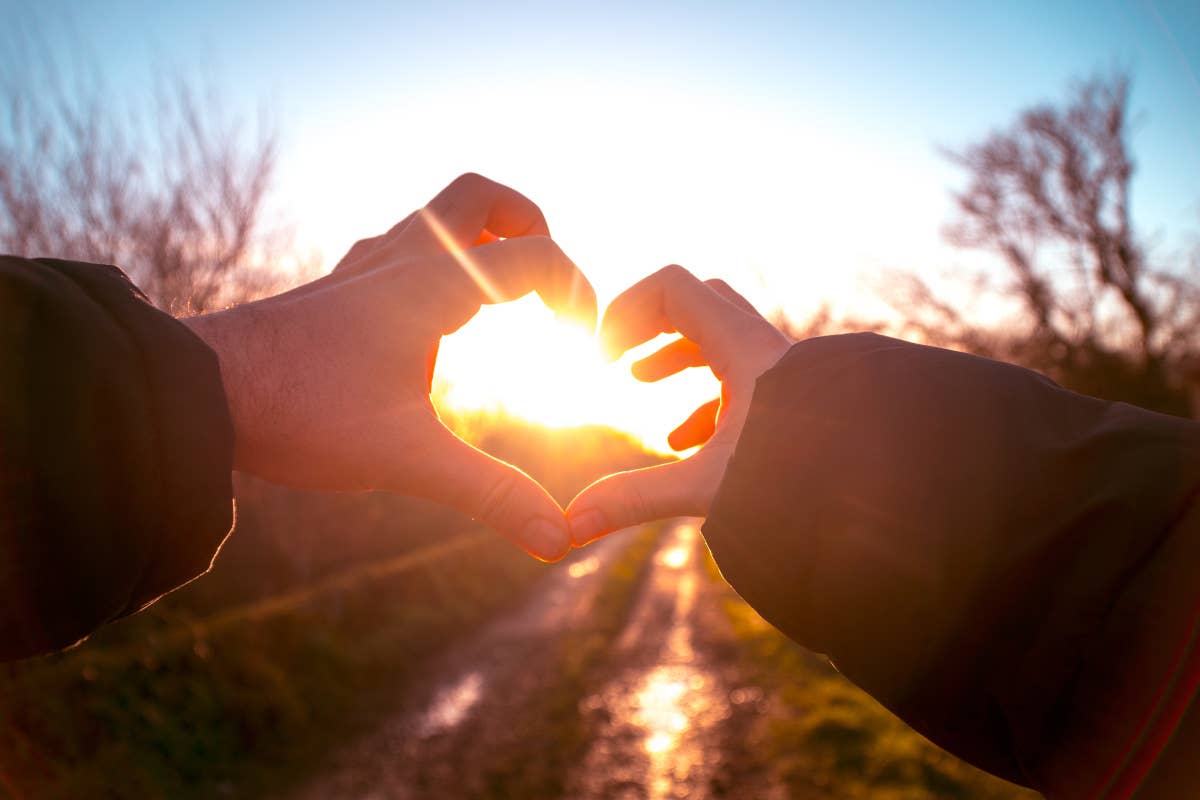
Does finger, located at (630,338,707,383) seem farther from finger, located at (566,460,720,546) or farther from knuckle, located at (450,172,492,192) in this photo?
knuckle, located at (450,172,492,192)

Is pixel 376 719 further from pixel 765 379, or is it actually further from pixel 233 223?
pixel 765 379

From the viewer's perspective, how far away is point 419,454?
190cm

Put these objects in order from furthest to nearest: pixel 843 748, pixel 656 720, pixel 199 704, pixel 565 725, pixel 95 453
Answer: pixel 656 720 → pixel 565 725 → pixel 199 704 → pixel 843 748 → pixel 95 453

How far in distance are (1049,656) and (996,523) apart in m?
0.19

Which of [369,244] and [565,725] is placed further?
[565,725]

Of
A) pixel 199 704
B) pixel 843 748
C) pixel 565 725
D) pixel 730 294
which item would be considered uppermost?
pixel 730 294

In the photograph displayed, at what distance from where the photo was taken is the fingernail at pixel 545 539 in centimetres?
189

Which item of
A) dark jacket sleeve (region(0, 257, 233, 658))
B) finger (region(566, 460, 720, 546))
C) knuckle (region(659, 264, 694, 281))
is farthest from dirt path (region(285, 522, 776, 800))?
dark jacket sleeve (region(0, 257, 233, 658))

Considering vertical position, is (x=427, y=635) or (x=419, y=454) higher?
(x=419, y=454)

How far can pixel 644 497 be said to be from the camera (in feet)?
6.28

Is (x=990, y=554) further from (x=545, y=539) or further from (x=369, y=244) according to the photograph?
(x=369, y=244)

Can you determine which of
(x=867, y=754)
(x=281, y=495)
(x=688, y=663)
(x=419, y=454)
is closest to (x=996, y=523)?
(x=419, y=454)

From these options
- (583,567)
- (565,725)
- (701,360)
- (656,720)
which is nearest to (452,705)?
(565,725)

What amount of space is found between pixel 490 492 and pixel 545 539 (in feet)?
0.64
